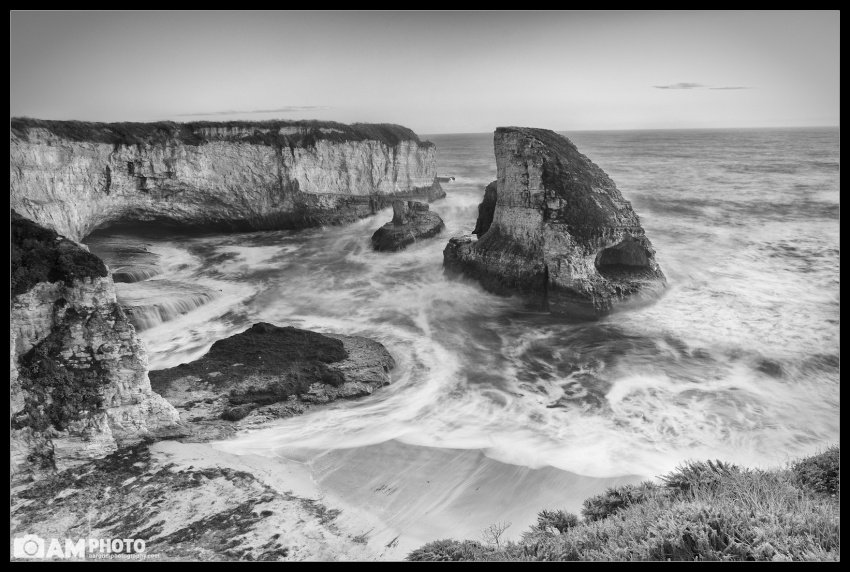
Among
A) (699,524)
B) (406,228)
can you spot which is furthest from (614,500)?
(406,228)

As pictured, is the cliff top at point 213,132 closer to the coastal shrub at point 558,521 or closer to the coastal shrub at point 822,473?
the coastal shrub at point 558,521

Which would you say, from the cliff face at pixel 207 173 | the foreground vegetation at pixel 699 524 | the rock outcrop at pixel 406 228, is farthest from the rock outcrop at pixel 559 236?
the cliff face at pixel 207 173

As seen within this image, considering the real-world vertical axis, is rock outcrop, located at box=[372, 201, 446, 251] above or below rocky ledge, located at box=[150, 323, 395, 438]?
above

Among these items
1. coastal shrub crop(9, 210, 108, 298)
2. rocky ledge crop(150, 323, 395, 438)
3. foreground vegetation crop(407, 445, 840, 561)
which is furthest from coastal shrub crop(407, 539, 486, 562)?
coastal shrub crop(9, 210, 108, 298)

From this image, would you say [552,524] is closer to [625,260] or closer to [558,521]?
[558,521]

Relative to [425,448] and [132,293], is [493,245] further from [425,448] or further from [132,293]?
[132,293]

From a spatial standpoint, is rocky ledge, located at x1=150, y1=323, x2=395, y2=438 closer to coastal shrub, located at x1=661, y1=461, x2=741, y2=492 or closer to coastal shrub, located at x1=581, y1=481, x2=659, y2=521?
coastal shrub, located at x1=581, y1=481, x2=659, y2=521
